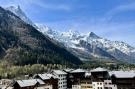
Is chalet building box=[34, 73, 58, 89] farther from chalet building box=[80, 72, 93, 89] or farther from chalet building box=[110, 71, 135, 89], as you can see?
chalet building box=[110, 71, 135, 89]

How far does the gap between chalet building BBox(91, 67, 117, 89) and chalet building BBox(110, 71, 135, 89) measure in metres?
4.21

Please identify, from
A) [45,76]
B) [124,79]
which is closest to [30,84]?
[45,76]

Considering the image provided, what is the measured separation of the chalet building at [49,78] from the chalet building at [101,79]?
2412 cm

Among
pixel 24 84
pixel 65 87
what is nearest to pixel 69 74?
pixel 65 87

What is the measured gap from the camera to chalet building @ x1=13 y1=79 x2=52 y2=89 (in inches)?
5744

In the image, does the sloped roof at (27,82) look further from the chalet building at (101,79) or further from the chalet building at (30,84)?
the chalet building at (101,79)

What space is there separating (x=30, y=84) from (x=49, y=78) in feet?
73.7

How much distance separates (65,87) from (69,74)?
970 cm

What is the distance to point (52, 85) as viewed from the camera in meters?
172

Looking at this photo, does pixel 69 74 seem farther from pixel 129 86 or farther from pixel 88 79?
pixel 129 86

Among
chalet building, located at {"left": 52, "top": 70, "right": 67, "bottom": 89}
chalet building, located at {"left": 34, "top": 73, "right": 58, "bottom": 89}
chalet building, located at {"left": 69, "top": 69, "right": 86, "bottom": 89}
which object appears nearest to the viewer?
chalet building, located at {"left": 34, "top": 73, "right": 58, "bottom": 89}

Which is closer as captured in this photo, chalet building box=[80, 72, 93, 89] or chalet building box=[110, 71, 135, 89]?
chalet building box=[110, 71, 135, 89]

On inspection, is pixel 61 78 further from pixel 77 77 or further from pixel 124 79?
pixel 124 79

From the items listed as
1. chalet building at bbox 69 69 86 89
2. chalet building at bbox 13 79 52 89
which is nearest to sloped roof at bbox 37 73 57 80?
chalet building at bbox 13 79 52 89
